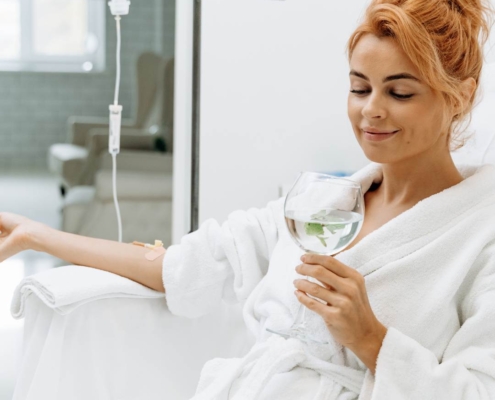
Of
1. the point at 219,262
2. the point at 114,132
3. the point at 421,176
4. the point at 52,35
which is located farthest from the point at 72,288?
the point at 52,35

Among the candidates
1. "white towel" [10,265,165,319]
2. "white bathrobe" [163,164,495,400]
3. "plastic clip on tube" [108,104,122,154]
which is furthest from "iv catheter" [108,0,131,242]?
"white bathrobe" [163,164,495,400]

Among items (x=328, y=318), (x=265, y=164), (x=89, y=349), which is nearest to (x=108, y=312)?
(x=89, y=349)

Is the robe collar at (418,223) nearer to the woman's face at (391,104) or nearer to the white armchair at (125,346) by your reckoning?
the woman's face at (391,104)

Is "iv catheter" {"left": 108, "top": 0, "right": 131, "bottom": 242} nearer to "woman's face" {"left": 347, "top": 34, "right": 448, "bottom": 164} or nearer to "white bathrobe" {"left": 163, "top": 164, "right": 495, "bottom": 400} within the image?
"white bathrobe" {"left": 163, "top": 164, "right": 495, "bottom": 400}

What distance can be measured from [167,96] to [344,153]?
69 cm

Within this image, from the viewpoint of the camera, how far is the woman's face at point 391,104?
4.37 ft

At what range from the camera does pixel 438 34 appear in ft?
4.40

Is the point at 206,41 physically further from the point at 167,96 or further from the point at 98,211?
the point at 98,211

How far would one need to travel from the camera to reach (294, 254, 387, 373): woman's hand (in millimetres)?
1166

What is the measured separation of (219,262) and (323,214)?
0.61 m

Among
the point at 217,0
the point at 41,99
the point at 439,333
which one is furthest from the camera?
the point at 41,99

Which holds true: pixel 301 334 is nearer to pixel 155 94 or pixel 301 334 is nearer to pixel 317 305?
pixel 317 305

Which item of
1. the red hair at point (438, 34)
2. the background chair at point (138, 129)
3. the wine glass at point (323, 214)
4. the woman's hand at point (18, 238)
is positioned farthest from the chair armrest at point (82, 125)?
the wine glass at point (323, 214)

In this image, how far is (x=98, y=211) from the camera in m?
2.90
